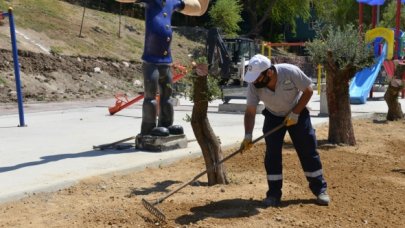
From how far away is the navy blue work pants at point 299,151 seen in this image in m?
5.45

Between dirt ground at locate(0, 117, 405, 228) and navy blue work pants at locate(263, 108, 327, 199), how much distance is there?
0.20 metres

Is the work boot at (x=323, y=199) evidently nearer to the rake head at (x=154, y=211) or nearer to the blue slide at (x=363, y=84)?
the rake head at (x=154, y=211)

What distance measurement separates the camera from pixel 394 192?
5.97 metres

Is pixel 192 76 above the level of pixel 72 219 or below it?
above

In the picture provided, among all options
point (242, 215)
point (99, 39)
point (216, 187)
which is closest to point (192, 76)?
point (216, 187)

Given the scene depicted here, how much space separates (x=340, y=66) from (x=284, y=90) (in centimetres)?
352

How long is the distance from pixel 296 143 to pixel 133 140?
4.07m

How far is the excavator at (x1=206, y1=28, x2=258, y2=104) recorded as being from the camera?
1808cm

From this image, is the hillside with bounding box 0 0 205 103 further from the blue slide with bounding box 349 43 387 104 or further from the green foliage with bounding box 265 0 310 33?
the green foliage with bounding box 265 0 310 33

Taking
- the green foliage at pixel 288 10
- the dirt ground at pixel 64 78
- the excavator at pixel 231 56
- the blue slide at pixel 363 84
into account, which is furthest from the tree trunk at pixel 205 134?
the green foliage at pixel 288 10

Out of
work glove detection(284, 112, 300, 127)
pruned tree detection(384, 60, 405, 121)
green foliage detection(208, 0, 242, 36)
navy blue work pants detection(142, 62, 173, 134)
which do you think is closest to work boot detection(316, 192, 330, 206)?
work glove detection(284, 112, 300, 127)

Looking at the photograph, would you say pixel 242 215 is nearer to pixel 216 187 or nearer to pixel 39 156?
pixel 216 187

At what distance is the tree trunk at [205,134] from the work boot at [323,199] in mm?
1150

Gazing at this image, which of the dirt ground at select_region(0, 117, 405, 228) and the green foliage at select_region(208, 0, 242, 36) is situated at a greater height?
the green foliage at select_region(208, 0, 242, 36)
